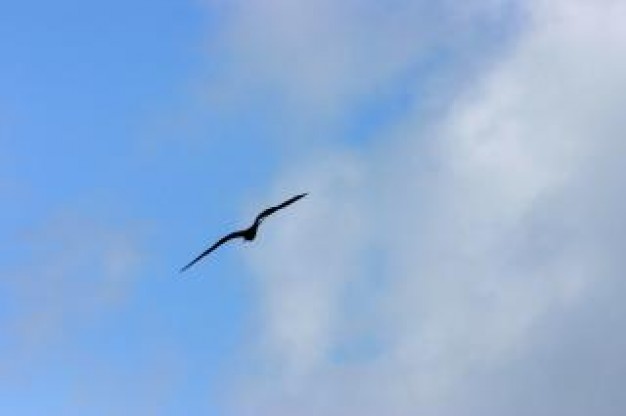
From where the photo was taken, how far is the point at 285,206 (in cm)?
7344

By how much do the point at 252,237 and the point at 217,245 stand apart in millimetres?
3830

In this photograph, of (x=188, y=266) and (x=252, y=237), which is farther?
(x=252, y=237)

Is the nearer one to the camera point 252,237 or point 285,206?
point 285,206

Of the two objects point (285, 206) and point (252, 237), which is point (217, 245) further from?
point (285, 206)

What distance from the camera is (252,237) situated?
8269 centimetres

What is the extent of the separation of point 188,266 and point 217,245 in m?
11.2

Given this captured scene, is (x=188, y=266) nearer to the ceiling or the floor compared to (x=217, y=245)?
nearer to the floor

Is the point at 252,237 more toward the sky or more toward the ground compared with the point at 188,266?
more toward the sky

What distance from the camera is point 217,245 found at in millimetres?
81312

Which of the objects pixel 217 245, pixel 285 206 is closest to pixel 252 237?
pixel 217 245

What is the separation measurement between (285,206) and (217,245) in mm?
11430

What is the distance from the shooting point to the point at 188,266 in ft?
231

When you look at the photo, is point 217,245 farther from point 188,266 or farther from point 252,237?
point 188,266

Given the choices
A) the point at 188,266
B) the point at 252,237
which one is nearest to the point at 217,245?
the point at 252,237
